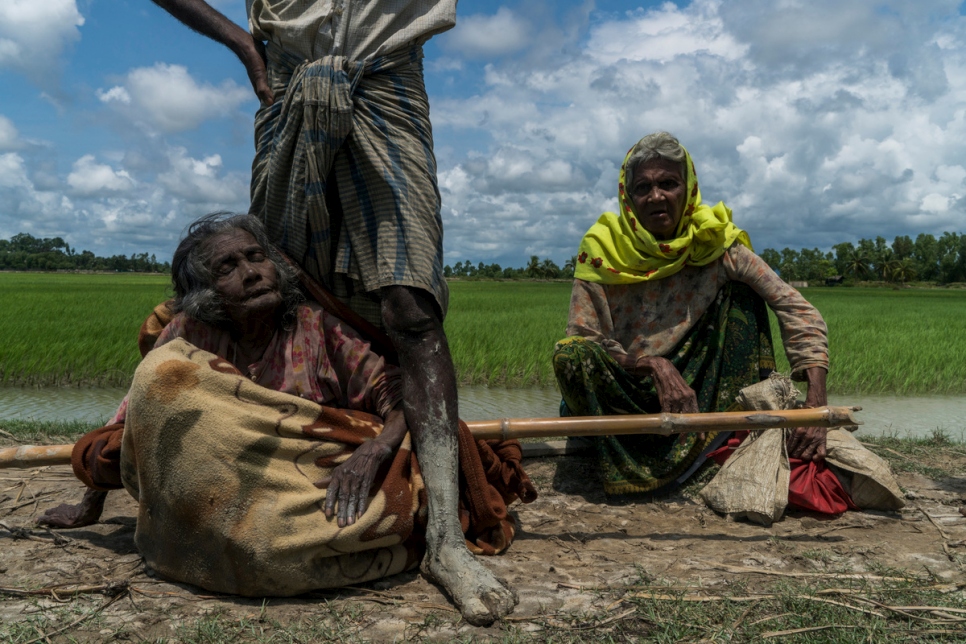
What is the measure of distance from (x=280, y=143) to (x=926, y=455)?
3.26m

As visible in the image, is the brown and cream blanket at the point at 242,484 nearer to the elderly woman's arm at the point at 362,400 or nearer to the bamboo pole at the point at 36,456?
the elderly woman's arm at the point at 362,400

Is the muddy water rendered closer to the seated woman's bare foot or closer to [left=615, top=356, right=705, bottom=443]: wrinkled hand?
[left=615, top=356, right=705, bottom=443]: wrinkled hand

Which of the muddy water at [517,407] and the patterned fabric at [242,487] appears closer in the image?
the patterned fabric at [242,487]

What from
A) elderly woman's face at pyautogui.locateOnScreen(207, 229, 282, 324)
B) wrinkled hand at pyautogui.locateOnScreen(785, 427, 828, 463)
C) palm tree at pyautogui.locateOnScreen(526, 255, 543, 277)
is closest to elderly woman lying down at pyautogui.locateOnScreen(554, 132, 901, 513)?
wrinkled hand at pyautogui.locateOnScreen(785, 427, 828, 463)

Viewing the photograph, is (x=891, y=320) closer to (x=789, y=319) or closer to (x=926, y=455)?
(x=926, y=455)

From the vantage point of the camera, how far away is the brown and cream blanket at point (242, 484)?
177 cm

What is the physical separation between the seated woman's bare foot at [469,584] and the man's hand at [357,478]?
241 millimetres

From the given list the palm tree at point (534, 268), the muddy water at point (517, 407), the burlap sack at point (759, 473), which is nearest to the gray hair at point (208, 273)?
the burlap sack at point (759, 473)

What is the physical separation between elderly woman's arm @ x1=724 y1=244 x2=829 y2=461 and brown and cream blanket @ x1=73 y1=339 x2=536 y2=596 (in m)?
1.56

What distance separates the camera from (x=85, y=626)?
1626 mm

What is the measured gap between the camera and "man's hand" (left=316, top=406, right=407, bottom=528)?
186 centimetres

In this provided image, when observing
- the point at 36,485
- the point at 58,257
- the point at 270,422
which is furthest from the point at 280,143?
the point at 58,257

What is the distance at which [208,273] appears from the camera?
2.10 metres

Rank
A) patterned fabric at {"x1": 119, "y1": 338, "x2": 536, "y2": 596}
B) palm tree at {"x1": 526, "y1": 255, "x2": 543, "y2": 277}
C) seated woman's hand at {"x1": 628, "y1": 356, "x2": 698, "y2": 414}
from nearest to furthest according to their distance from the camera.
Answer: patterned fabric at {"x1": 119, "y1": 338, "x2": 536, "y2": 596} < seated woman's hand at {"x1": 628, "y1": 356, "x2": 698, "y2": 414} < palm tree at {"x1": 526, "y1": 255, "x2": 543, "y2": 277}
